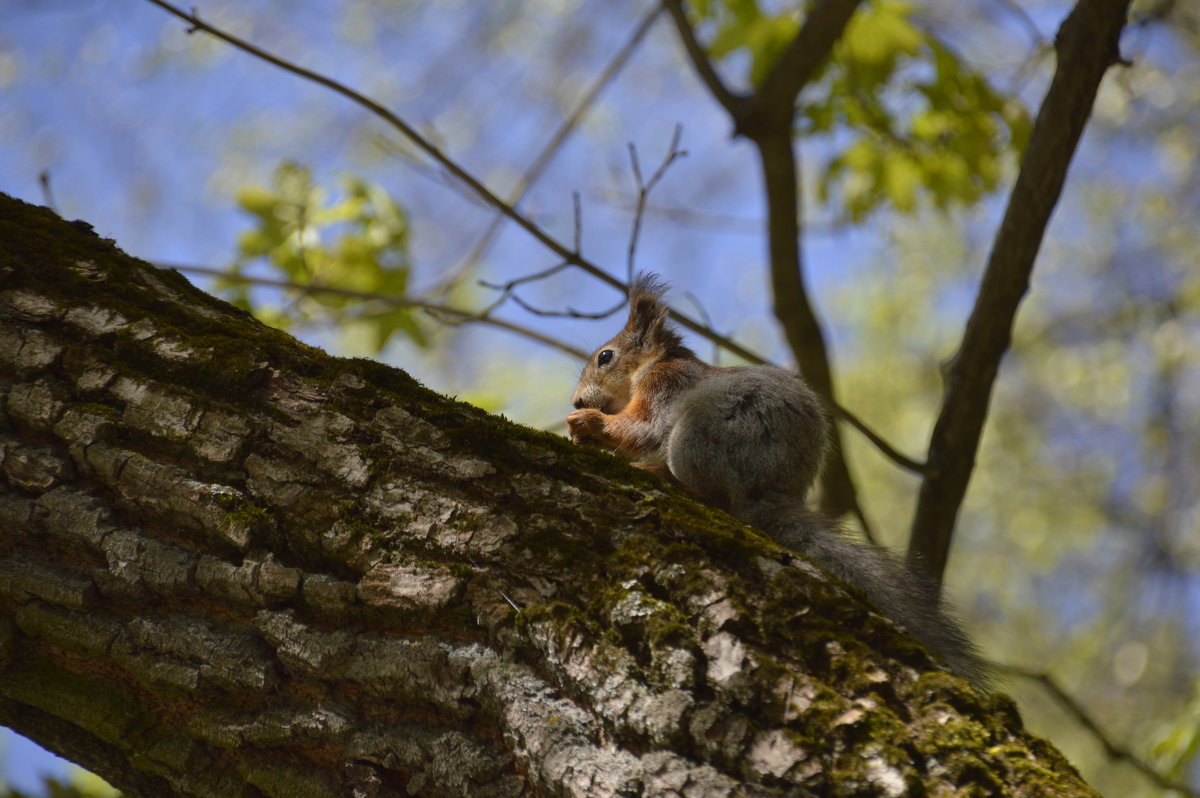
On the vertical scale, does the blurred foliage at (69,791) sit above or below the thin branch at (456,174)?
below

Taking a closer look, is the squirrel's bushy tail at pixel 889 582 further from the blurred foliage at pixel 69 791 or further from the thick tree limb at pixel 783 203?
the blurred foliage at pixel 69 791

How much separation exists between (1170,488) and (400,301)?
944 cm

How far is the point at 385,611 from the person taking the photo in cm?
199

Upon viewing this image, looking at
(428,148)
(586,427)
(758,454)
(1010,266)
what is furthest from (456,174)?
(1010,266)

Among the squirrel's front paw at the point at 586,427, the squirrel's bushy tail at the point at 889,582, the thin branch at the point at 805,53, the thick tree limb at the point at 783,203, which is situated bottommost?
the squirrel's bushy tail at the point at 889,582

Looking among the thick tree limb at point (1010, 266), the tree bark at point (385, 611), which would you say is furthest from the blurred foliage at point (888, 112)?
the tree bark at point (385, 611)

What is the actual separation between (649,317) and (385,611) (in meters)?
2.81

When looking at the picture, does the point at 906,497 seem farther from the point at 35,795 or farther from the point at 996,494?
the point at 35,795

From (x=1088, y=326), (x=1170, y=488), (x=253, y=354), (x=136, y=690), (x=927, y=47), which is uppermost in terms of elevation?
(x=1088, y=326)

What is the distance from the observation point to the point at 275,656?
6.49 ft

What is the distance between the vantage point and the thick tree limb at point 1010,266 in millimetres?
3205

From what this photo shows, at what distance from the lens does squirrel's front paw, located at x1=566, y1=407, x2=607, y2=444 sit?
3748 mm

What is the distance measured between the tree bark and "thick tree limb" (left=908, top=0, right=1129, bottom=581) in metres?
1.32

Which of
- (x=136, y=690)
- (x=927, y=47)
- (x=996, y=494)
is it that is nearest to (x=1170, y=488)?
(x=996, y=494)
